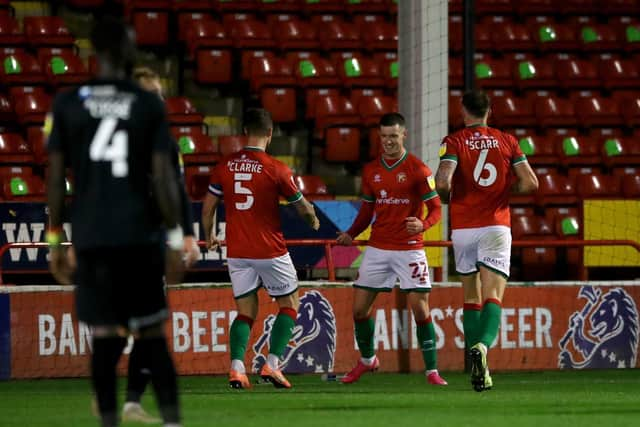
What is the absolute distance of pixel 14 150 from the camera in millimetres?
14641

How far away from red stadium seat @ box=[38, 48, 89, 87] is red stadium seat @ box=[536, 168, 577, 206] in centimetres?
582

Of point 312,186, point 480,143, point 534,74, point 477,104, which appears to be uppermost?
point 534,74

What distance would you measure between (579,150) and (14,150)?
744cm

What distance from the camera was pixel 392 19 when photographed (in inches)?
758

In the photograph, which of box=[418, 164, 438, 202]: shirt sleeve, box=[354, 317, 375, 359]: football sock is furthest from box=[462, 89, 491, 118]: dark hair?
box=[354, 317, 375, 359]: football sock

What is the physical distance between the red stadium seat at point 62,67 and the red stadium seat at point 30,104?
277mm

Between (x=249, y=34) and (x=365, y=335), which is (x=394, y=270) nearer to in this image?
(x=365, y=335)

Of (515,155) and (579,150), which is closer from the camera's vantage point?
(515,155)

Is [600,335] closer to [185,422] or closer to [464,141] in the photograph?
[464,141]

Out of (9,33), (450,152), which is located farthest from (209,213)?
(9,33)

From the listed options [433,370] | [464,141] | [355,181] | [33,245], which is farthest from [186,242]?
[355,181]

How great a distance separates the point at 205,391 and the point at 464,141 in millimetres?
2567

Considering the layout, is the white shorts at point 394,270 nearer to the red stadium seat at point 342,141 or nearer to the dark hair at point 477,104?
the dark hair at point 477,104

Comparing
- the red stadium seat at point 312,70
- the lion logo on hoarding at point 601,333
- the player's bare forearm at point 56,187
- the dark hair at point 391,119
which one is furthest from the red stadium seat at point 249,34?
the player's bare forearm at point 56,187
